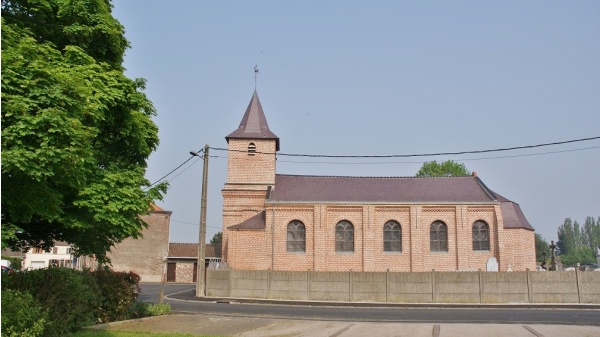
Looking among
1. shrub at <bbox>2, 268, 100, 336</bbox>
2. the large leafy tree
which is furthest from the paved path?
the large leafy tree

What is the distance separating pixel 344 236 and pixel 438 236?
7.19m

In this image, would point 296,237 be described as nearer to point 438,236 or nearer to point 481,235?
point 438,236

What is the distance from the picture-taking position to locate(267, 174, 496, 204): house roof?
41.1 metres

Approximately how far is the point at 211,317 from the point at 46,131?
1130 cm

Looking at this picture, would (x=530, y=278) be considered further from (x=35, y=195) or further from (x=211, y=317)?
(x=35, y=195)

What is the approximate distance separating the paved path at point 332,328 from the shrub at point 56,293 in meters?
2.13

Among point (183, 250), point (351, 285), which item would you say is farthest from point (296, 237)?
point (183, 250)

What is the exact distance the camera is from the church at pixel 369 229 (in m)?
39.5

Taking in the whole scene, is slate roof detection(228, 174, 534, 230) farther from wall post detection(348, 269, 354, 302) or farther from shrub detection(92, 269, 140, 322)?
shrub detection(92, 269, 140, 322)

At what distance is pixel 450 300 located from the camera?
28375mm

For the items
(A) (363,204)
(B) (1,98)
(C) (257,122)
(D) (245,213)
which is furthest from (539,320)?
(C) (257,122)

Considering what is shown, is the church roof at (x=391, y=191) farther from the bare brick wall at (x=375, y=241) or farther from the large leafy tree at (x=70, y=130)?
the large leafy tree at (x=70, y=130)

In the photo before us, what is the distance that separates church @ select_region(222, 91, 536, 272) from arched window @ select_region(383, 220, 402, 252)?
0.08 meters

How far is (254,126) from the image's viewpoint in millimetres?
44219
